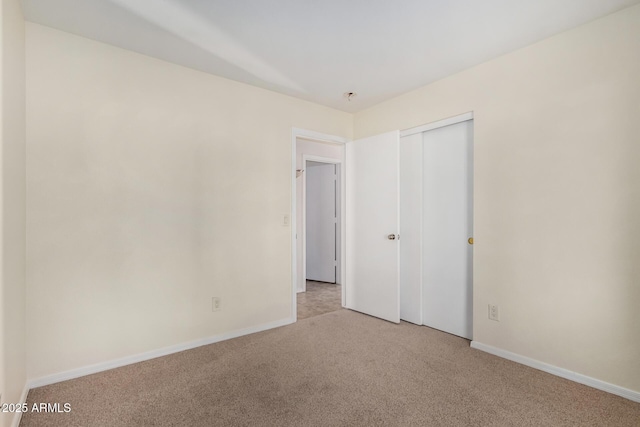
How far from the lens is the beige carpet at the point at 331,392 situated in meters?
1.77

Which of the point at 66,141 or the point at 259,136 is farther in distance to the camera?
the point at 259,136

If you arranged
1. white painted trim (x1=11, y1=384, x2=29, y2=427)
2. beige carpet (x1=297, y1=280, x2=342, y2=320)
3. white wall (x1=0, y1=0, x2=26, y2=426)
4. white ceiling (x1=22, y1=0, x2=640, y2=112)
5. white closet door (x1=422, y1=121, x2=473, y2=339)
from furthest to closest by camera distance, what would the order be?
beige carpet (x1=297, y1=280, x2=342, y2=320), white closet door (x1=422, y1=121, x2=473, y2=339), white ceiling (x1=22, y1=0, x2=640, y2=112), white painted trim (x1=11, y1=384, x2=29, y2=427), white wall (x1=0, y1=0, x2=26, y2=426)

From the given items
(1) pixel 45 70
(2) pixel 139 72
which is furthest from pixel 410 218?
(1) pixel 45 70

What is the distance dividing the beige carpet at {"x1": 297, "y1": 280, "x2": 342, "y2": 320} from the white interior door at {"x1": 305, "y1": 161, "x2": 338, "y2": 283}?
0.29m

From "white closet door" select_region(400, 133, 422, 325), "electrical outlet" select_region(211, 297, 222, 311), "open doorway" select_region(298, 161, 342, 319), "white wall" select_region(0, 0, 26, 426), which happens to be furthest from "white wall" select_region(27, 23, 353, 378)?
"open doorway" select_region(298, 161, 342, 319)

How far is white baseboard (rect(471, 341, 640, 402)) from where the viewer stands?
197cm

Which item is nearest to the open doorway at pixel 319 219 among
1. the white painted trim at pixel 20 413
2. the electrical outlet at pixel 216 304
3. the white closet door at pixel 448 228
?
the white closet door at pixel 448 228

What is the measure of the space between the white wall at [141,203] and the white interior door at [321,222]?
6.94 ft

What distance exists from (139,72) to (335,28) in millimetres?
1589

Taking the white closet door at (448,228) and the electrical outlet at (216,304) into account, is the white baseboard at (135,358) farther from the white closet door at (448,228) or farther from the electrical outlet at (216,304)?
the white closet door at (448,228)

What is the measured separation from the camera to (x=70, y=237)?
222 centimetres

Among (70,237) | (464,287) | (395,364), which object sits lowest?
(395,364)

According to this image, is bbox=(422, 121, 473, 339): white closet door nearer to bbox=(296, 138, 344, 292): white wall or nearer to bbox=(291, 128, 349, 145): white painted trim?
bbox=(291, 128, 349, 145): white painted trim

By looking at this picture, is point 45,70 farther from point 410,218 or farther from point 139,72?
point 410,218
